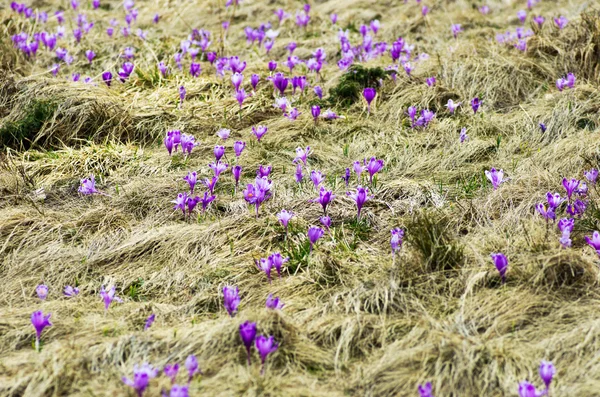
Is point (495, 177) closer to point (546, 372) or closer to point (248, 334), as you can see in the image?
point (546, 372)

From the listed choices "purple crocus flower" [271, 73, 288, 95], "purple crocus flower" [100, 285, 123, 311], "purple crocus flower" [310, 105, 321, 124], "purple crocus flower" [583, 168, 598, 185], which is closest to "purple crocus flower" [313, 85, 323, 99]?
"purple crocus flower" [271, 73, 288, 95]

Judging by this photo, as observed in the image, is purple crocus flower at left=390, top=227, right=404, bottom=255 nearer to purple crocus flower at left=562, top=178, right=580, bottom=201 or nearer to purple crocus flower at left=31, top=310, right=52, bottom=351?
purple crocus flower at left=562, top=178, right=580, bottom=201

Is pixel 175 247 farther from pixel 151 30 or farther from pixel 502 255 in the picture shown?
pixel 151 30

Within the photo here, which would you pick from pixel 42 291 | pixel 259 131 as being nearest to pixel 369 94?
pixel 259 131

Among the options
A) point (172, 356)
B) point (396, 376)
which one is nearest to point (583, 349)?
point (396, 376)

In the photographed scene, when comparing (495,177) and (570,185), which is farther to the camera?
(495,177)

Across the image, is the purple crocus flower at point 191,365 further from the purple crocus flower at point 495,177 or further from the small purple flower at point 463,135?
the small purple flower at point 463,135
